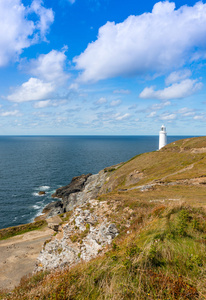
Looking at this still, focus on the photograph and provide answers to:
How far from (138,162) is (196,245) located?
63345mm

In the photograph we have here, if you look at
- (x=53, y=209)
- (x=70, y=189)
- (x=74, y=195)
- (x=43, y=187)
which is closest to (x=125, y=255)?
(x=53, y=209)

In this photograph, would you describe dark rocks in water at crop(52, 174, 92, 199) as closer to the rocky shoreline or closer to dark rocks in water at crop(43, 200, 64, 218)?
dark rocks in water at crop(43, 200, 64, 218)

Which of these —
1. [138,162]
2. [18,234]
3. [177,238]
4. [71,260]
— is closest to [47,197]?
[18,234]

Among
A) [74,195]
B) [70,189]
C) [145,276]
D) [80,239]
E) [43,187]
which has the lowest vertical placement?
[43,187]

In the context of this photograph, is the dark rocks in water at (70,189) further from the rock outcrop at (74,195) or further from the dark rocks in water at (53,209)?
the dark rocks in water at (53,209)

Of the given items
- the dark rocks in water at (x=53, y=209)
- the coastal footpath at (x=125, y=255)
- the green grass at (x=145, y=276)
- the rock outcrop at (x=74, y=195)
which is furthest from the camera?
the rock outcrop at (x=74, y=195)

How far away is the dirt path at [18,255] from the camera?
2934cm

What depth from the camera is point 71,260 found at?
65.3 feet

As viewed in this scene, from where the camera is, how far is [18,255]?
35.1 m

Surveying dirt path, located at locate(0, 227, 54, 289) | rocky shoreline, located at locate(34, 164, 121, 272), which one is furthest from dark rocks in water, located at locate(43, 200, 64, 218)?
rocky shoreline, located at locate(34, 164, 121, 272)

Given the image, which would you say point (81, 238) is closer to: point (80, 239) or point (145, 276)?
point (80, 239)

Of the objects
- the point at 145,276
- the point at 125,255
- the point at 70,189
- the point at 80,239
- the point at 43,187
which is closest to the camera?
the point at 145,276

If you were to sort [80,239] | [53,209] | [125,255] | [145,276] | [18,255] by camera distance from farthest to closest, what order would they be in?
Answer: 1. [53,209]
2. [18,255]
3. [80,239]
4. [125,255]
5. [145,276]

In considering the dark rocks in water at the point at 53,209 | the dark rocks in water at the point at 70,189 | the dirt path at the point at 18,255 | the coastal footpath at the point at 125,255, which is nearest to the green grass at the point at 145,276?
the coastal footpath at the point at 125,255
